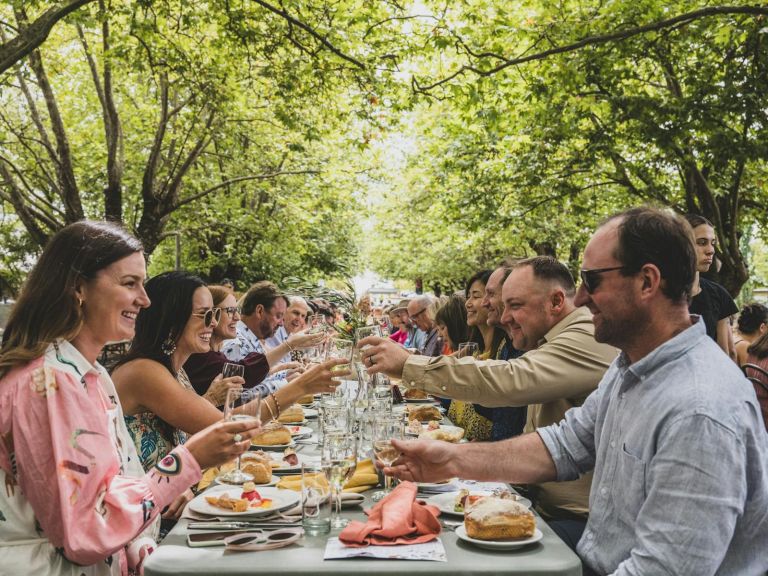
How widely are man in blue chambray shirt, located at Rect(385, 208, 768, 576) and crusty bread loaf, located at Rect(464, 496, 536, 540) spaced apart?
0.85ft

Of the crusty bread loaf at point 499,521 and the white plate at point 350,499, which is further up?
the crusty bread loaf at point 499,521

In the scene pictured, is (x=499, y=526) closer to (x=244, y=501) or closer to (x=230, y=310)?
(x=244, y=501)

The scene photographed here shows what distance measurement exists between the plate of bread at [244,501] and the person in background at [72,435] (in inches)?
7.4

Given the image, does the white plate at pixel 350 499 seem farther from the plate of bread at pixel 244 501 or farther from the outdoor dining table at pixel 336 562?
the outdoor dining table at pixel 336 562

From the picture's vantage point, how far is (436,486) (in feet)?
9.53

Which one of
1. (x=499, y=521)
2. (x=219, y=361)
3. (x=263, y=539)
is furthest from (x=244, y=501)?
(x=219, y=361)

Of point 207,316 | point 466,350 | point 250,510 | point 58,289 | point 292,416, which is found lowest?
point 292,416

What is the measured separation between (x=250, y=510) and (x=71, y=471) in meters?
0.65

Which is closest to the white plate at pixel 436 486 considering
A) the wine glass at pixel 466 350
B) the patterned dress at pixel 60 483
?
the patterned dress at pixel 60 483

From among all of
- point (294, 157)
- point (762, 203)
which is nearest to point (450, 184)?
point (294, 157)

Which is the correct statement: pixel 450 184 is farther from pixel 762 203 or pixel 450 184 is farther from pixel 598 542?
pixel 598 542

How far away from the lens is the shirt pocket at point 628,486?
2.13 m

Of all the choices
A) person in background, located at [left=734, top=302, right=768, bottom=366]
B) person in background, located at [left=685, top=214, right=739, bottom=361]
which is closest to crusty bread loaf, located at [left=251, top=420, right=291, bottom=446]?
person in background, located at [left=685, top=214, right=739, bottom=361]

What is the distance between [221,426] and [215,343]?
11.7 ft
